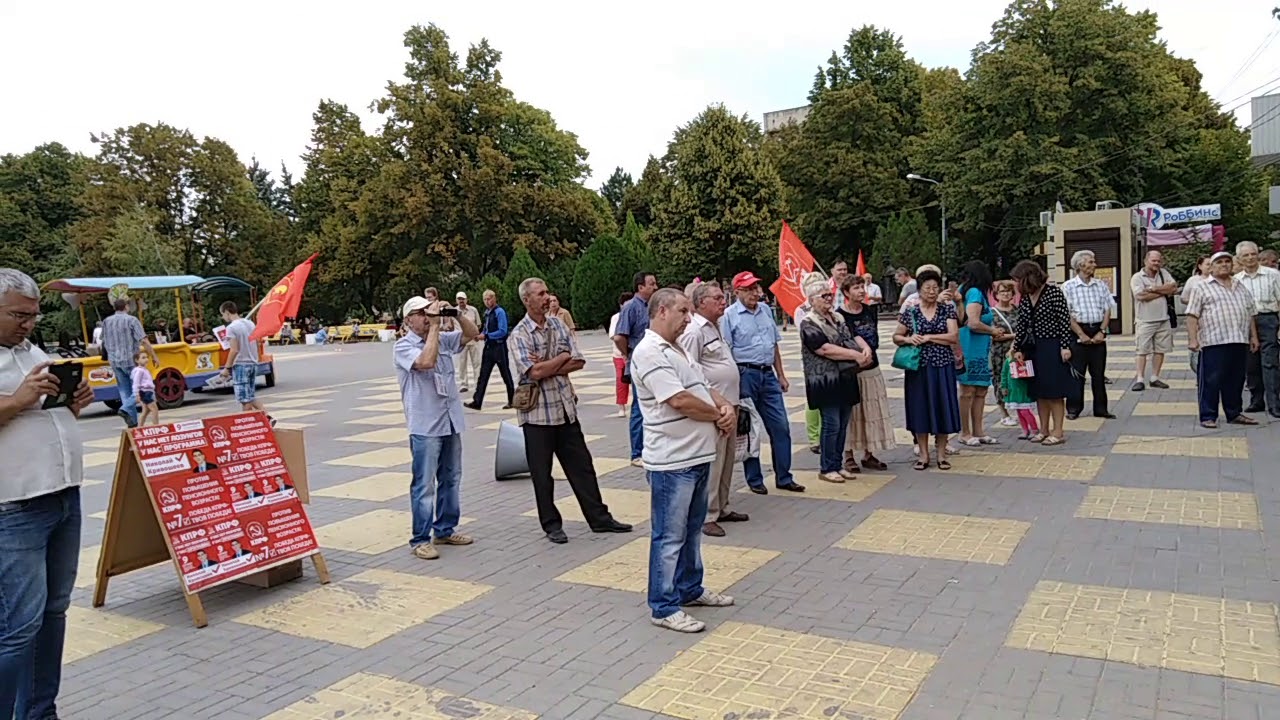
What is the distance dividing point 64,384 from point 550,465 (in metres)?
3.54

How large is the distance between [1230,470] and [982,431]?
7.75 ft

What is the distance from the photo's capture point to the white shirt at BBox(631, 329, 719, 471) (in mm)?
4469

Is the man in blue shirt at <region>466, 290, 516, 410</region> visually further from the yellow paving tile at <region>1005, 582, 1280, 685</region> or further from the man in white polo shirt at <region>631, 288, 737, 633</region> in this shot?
the yellow paving tile at <region>1005, 582, 1280, 685</region>

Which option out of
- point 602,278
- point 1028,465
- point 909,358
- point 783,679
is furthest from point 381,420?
point 602,278

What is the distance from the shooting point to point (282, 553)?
552cm

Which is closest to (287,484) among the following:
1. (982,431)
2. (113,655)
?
(113,655)

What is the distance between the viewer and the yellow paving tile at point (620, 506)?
7.08 m

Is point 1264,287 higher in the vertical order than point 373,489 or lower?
higher

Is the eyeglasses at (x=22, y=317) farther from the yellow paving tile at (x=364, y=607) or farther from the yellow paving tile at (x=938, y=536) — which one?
the yellow paving tile at (x=938, y=536)

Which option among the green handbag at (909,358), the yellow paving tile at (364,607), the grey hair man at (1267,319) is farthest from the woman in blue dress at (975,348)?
the yellow paving tile at (364,607)

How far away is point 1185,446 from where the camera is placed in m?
8.55

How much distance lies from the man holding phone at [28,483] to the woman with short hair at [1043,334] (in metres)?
8.02

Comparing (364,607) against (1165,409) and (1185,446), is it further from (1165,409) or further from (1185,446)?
(1165,409)

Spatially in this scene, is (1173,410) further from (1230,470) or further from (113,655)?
(113,655)
